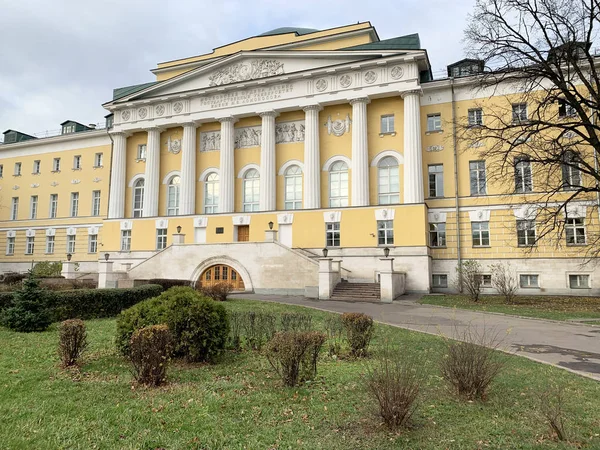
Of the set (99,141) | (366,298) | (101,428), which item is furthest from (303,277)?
(99,141)

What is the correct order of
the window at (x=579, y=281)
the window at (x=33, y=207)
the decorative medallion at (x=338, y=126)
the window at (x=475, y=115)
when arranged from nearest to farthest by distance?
the window at (x=579, y=281)
the window at (x=475, y=115)
the decorative medallion at (x=338, y=126)
the window at (x=33, y=207)

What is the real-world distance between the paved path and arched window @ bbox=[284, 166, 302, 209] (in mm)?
13130

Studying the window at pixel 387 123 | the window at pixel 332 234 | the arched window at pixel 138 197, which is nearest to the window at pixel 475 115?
the window at pixel 387 123

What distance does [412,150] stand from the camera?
93.7ft

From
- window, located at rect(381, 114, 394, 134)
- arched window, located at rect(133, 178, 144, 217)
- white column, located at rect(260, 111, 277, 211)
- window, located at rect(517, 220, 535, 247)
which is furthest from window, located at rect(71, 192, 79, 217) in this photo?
window, located at rect(517, 220, 535, 247)

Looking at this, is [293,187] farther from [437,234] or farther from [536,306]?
[536,306]

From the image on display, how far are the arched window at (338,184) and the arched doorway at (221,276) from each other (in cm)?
903

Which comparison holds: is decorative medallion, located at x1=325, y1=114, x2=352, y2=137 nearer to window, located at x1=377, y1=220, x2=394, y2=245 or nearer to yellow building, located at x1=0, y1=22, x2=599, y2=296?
yellow building, located at x1=0, y1=22, x2=599, y2=296

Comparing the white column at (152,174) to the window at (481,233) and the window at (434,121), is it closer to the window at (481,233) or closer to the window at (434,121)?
the window at (434,121)

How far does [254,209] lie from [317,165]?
6.62m

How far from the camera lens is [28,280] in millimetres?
12195

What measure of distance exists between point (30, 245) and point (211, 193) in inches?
941

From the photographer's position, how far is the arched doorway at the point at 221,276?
27.5m

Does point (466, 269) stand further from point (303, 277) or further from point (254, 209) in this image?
point (254, 209)
